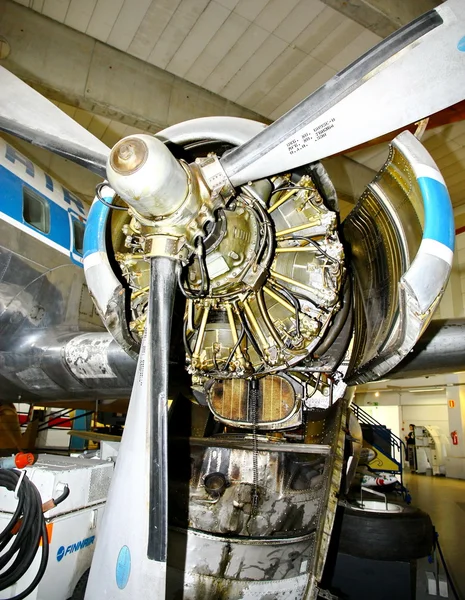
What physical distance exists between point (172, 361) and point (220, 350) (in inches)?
18.8

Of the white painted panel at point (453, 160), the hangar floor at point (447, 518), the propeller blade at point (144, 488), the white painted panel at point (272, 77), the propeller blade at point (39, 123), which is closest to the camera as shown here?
the propeller blade at point (144, 488)

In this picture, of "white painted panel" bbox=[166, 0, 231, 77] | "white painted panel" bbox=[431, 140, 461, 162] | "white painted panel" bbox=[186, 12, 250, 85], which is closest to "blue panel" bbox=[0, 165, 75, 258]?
"white painted panel" bbox=[166, 0, 231, 77]

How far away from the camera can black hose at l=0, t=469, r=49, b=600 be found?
3254 millimetres

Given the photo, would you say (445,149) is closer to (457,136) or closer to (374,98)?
(457,136)

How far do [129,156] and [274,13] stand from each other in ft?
21.7

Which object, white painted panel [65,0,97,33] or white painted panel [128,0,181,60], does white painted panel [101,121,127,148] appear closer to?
white painted panel [128,0,181,60]

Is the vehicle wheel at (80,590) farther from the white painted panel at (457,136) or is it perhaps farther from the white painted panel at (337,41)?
the white painted panel at (457,136)

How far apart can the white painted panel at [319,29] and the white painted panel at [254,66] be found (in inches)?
13.7

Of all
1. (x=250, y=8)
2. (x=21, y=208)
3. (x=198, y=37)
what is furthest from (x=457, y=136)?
(x=21, y=208)

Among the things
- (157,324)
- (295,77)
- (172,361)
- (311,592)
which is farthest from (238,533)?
(295,77)

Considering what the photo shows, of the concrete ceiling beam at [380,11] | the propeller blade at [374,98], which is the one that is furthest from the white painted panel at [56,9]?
the propeller blade at [374,98]

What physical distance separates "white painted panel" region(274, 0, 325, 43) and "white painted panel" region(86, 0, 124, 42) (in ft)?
9.00

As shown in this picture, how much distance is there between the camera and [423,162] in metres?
2.49

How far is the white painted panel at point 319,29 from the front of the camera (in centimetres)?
712
